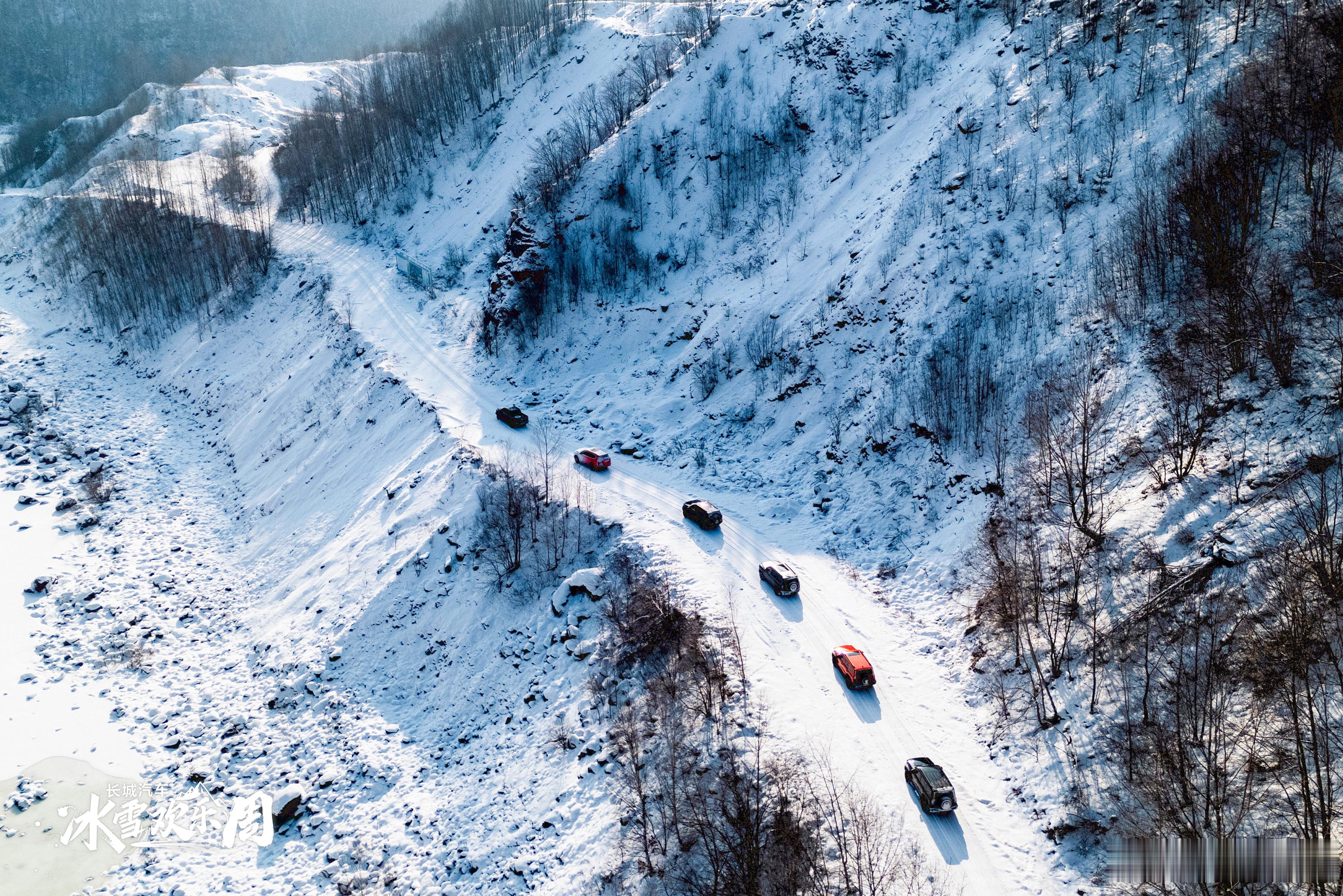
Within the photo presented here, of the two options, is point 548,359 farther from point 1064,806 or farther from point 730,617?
point 1064,806

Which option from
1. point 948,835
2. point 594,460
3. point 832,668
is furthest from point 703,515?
point 948,835

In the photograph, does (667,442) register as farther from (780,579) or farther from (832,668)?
(832,668)

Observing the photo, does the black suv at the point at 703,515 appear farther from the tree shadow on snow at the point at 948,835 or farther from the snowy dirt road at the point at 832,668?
the tree shadow on snow at the point at 948,835

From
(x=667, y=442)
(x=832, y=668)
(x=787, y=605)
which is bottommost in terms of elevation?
(x=832, y=668)

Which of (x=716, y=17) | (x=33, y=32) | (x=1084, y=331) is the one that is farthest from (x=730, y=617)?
(x=33, y=32)

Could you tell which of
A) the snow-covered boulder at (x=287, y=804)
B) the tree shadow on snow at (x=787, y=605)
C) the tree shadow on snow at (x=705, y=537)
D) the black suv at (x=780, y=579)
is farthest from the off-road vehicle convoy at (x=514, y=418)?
the snow-covered boulder at (x=287, y=804)

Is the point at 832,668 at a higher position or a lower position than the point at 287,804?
higher

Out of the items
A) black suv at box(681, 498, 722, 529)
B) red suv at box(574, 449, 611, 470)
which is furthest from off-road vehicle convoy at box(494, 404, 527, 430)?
black suv at box(681, 498, 722, 529)

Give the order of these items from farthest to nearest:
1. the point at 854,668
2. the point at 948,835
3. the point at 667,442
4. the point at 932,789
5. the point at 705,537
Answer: the point at 667,442 < the point at 705,537 < the point at 854,668 < the point at 932,789 < the point at 948,835
